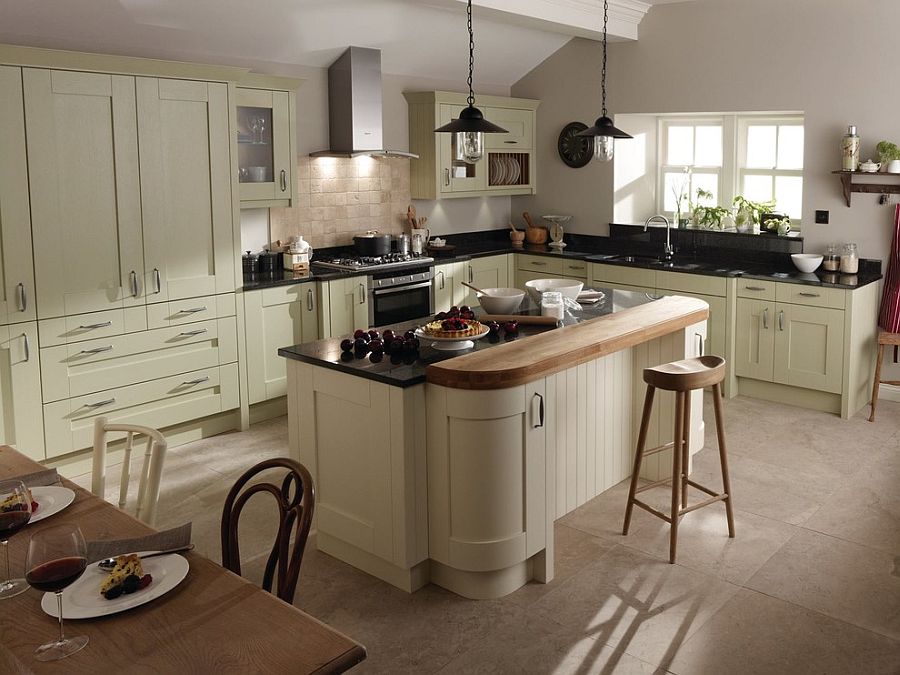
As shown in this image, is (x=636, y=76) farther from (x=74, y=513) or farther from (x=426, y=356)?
(x=74, y=513)

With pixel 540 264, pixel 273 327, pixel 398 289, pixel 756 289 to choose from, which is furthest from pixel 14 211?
pixel 756 289

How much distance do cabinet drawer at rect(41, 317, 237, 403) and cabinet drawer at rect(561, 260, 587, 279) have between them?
9.54ft

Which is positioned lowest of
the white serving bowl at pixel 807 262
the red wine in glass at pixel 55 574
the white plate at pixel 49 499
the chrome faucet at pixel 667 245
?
the white plate at pixel 49 499

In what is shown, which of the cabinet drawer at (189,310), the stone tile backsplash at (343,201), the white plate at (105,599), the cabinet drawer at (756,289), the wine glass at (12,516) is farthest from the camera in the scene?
the stone tile backsplash at (343,201)

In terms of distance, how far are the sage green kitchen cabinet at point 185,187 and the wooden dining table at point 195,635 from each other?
3190mm

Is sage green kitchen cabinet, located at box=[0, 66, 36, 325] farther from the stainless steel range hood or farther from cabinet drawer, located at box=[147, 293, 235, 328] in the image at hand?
the stainless steel range hood

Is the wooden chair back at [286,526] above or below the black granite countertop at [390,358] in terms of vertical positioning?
below

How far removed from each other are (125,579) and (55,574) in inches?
8.7

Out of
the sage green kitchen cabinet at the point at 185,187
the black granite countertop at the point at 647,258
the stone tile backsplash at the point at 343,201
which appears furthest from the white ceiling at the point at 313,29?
the black granite countertop at the point at 647,258

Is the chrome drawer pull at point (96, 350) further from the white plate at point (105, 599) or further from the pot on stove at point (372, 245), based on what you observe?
the white plate at point (105, 599)

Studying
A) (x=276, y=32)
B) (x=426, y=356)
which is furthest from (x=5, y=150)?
(x=426, y=356)

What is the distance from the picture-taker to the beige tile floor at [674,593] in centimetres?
310

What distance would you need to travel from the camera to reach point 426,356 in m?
3.65

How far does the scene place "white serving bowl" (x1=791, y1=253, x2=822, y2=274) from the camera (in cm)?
613
